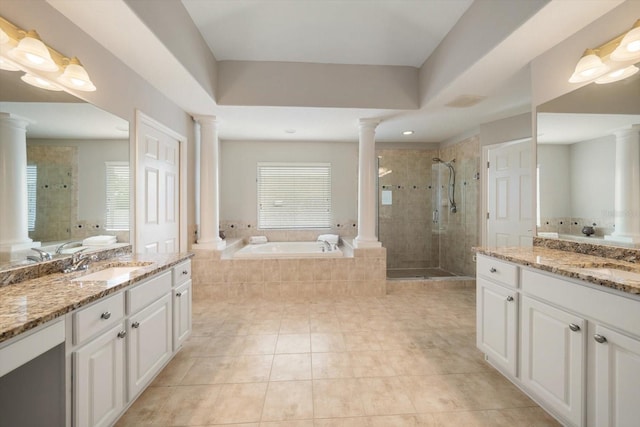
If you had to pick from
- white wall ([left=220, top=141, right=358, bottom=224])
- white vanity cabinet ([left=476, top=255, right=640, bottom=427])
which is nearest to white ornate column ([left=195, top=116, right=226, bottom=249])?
white wall ([left=220, top=141, right=358, bottom=224])

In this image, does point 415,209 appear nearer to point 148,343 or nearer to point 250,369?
point 250,369

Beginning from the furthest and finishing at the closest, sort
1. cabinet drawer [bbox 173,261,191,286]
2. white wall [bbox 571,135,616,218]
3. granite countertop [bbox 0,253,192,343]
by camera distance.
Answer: cabinet drawer [bbox 173,261,191,286]
white wall [bbox 571,135,616,218]
granite countertop [bbox 0,253,192,343]

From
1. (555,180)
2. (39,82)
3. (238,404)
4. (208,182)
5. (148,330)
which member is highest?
(39,82)

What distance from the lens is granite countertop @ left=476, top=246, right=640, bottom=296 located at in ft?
3.83

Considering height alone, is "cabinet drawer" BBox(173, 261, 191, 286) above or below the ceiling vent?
below

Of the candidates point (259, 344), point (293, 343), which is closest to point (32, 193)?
point (259, 344)

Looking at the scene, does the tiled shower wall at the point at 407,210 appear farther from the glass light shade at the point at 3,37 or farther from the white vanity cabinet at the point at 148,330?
the glass light shade at the point at 3,37

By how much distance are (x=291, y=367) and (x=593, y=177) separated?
2558 mm

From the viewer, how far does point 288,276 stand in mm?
3580

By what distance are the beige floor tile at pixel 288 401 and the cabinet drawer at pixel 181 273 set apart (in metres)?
1.00

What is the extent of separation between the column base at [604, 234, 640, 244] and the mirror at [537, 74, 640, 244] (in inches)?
1.1

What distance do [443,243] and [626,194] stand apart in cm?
335

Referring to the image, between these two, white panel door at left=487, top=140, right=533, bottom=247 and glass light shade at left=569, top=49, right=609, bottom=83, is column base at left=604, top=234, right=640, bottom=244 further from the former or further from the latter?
white panel door at left=487, top=140, right=533, bottom=247

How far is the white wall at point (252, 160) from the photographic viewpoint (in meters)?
4.82
